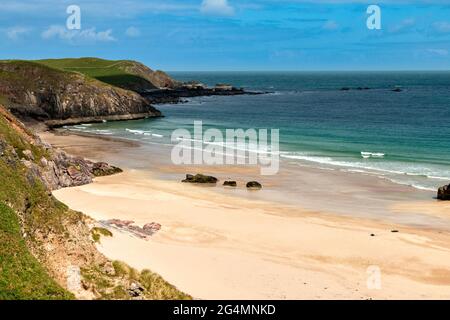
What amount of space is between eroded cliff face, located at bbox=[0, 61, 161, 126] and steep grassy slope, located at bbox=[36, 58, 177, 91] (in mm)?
56999

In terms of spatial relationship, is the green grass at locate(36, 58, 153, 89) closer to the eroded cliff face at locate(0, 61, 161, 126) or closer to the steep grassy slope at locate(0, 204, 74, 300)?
the eroded cliff face at locate(0, 61, 161, 126)

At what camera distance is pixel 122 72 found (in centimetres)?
18250

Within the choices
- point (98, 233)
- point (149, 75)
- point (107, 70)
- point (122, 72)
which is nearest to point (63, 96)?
point (122, 72)

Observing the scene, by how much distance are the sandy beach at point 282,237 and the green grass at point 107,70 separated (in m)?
126

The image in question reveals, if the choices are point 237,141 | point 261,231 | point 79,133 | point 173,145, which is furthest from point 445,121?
point 261,231

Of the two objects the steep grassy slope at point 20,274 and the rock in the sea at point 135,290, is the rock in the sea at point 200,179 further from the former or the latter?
the steep grassy slope at point 20,274

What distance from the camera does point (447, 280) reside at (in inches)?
958

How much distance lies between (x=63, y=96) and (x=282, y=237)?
81.8m

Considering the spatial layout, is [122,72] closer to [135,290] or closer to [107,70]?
[107,70]

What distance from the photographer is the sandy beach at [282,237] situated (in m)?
22.6
